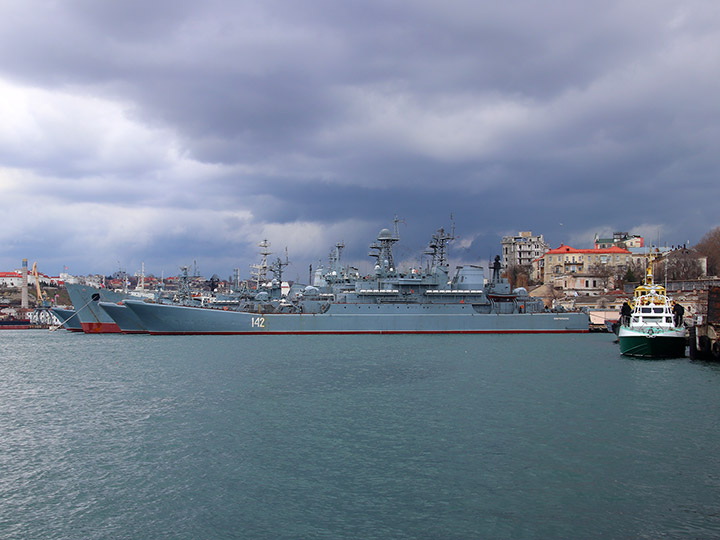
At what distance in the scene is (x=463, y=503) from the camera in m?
10.5

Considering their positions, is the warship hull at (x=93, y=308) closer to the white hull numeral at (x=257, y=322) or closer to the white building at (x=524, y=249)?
the white hull numeral at (x=257, y=322)

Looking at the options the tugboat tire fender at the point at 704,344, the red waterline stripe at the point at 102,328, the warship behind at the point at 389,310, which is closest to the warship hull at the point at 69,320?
the red waterline stripe at the point at 102,328

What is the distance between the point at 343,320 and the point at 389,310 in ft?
15.0

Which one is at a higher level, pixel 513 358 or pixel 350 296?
pixel 350 296

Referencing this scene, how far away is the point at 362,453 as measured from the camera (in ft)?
44.2

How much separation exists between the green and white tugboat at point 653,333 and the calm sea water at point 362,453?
4777 millimetres

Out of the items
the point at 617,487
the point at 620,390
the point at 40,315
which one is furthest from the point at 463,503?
the point at 40,315

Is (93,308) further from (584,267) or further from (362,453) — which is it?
(584,267)

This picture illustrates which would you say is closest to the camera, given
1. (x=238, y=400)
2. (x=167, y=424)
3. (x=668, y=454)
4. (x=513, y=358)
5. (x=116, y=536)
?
(x=116, y=536)

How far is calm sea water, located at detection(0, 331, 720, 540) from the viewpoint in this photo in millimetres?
9750

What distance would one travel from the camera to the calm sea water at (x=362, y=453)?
9750mm

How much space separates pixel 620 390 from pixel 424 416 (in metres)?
9.63

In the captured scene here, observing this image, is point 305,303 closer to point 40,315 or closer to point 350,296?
point 350,296

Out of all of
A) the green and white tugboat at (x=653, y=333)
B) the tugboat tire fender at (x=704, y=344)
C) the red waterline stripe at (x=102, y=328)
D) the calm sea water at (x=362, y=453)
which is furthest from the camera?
the red waterline stripe at (x=102, y=328)
